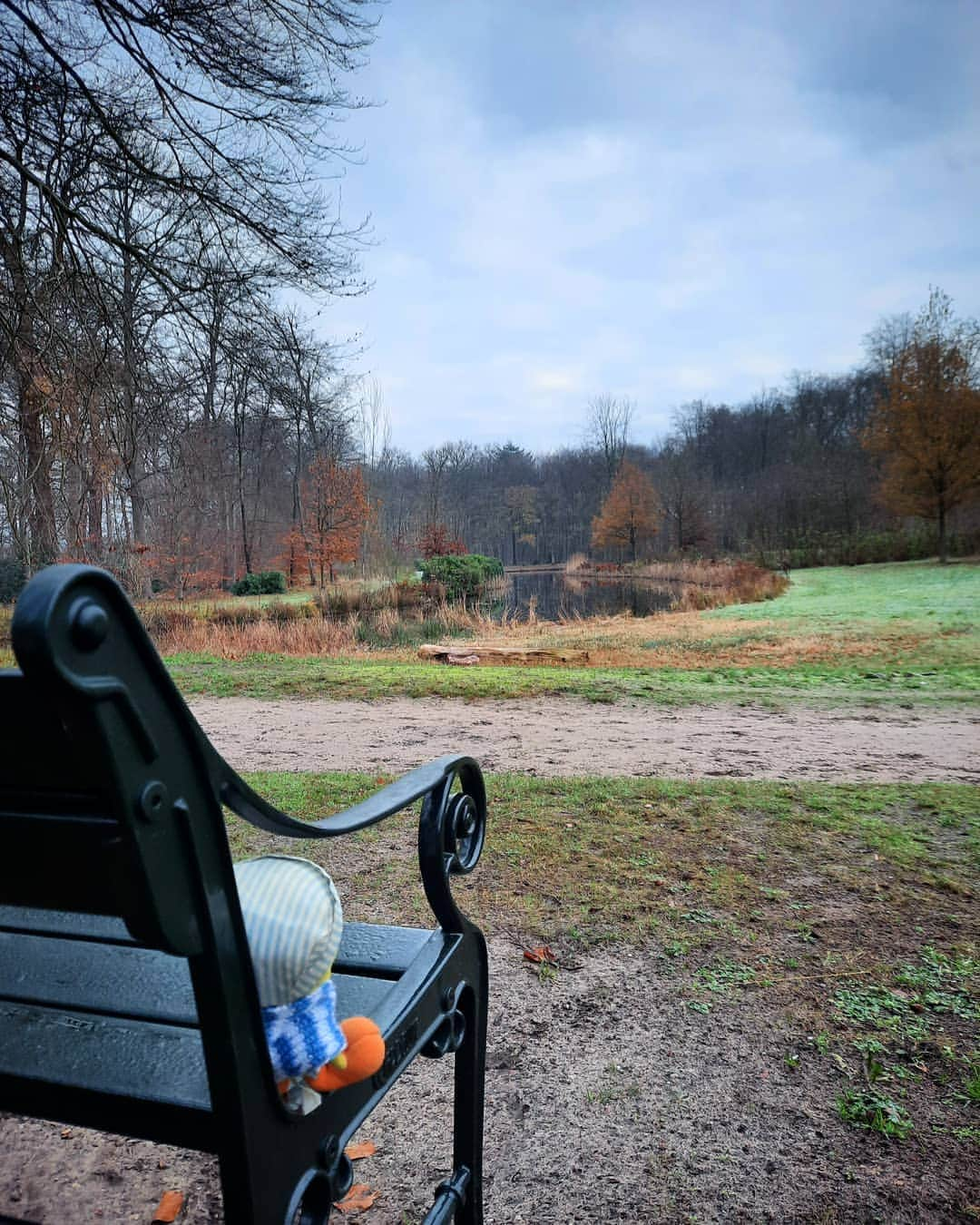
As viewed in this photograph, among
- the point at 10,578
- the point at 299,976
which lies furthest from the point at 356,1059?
the point at 10,578

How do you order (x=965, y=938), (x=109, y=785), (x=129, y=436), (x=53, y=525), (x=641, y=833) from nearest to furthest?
(x=109, y=785) → (x=965, y=938) → (x=641, y=833) → (x=129, y=436) → (x=53, y=525)

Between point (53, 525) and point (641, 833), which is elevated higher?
point (53, 525)

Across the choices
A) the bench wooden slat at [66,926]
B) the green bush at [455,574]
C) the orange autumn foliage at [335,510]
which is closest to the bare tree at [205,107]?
the bench wooden slat at [66,926]

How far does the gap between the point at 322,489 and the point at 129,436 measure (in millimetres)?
21656

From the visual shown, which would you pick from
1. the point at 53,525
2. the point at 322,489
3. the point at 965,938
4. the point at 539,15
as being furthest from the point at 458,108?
the point at 322,489

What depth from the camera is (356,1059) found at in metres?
1.08

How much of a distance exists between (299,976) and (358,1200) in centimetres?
121

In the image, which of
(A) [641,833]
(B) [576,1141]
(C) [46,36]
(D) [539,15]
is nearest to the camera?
(B) [576,1141]

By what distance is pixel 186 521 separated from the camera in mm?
18281

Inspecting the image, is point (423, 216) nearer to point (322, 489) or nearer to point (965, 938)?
point (965, 938)

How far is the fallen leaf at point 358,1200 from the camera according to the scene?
1.83 metres

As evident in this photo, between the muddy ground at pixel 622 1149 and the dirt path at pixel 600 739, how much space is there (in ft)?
9.48

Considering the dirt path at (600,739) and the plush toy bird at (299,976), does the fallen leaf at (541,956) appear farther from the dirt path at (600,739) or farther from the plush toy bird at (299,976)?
the dirt path at (600,739)

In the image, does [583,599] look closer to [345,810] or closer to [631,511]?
[631,511]
